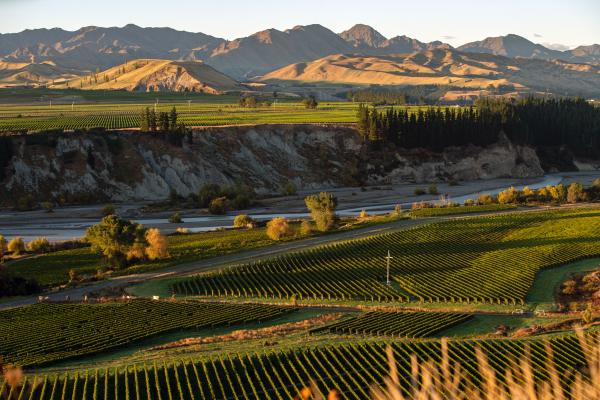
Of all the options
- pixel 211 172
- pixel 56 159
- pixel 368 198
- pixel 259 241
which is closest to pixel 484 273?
pixel 259 241

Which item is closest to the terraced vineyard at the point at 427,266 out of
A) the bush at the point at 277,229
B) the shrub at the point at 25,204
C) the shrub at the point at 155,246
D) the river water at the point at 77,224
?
the bush at the point at 277,229

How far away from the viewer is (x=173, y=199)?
128 m

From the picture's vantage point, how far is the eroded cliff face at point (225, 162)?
12812 cm

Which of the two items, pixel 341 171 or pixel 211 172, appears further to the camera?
pixel 341 171

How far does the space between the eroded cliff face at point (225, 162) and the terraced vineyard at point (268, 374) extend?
3626 inches

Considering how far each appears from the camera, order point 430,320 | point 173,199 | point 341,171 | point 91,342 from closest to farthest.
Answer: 1. point 91,342
2. point 430,320
3. point 173,199
4. point 341,171

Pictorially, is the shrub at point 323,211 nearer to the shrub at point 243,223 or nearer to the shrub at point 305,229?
the shrub at point 305,229

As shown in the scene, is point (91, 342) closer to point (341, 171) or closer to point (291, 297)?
point (291, 297)

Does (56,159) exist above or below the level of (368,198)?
above

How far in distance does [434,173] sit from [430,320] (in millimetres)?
110396

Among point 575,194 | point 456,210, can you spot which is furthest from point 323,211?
point 575,194

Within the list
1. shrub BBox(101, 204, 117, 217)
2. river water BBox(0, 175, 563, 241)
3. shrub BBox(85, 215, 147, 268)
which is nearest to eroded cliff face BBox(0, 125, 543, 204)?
shrub BBox(101, 204, 117, 217)

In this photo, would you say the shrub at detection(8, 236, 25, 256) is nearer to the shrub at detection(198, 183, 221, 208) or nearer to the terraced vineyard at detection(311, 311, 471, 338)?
the shrub at detection(198, 183, 221, 208)

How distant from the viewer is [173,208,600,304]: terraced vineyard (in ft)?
220
